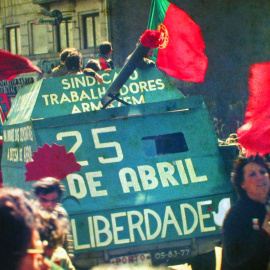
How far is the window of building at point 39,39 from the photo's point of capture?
2722 centimetres

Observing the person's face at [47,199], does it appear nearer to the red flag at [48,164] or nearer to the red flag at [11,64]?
the red flag at [48,164]

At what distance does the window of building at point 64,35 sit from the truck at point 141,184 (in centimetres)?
2103

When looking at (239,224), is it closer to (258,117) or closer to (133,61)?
(258,117)

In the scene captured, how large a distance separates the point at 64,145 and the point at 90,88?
4.71 ft

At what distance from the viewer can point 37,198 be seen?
4418 mm

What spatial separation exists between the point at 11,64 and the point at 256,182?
12.7 ft

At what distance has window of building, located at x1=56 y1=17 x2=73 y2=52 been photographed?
2645 centimetres

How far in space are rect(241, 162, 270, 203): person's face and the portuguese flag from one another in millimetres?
3275

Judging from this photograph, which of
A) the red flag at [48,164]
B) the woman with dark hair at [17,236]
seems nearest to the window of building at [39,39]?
the red flag at [48,164]

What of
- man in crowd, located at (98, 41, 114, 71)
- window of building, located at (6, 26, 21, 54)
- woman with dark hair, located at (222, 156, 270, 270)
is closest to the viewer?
woman with dark hair, located at (222, 156, 270, 270)

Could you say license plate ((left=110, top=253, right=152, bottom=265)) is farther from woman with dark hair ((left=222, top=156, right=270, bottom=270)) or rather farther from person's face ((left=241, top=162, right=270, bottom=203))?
person's face ((left=241, top=162, right=270, bottom=203))

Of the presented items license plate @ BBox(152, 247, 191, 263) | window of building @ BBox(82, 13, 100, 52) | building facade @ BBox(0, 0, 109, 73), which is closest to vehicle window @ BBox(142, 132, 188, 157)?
license plate @ BBox(152, 247, 191, 263)

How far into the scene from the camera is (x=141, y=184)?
5.55 m

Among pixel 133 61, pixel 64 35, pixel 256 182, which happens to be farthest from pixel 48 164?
pixel 64 35
